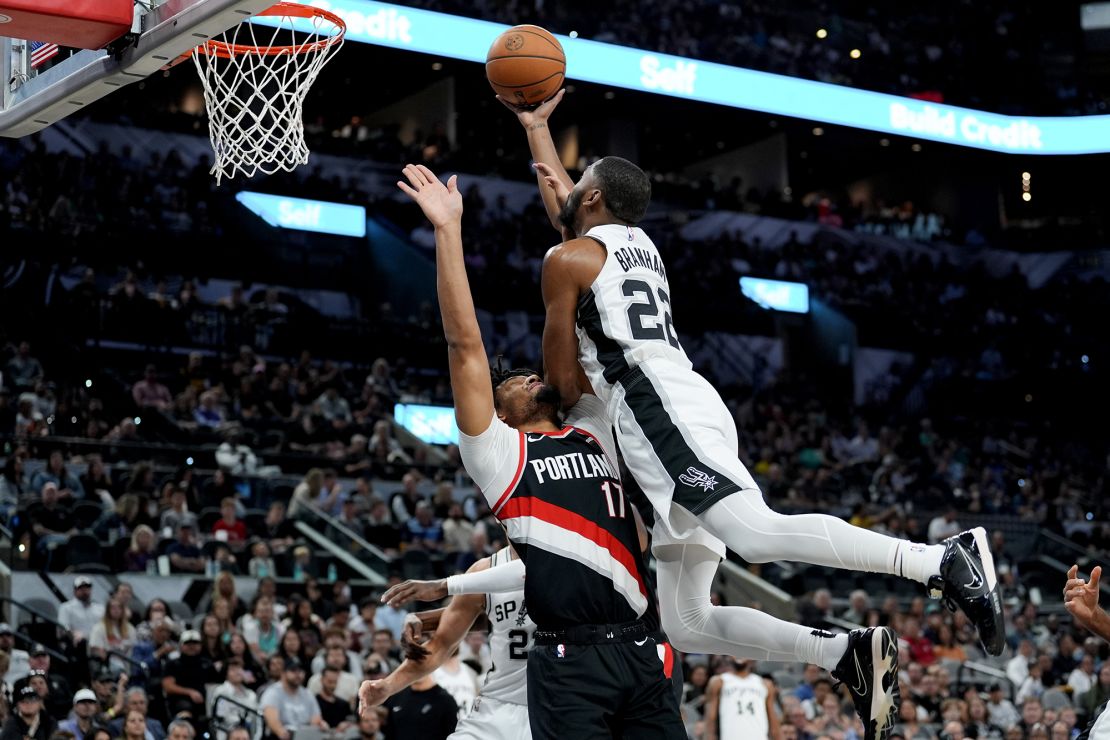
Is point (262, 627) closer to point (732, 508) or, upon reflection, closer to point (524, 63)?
point (524, 63)

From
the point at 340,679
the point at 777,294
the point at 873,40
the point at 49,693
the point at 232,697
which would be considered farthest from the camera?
the point at 873,40

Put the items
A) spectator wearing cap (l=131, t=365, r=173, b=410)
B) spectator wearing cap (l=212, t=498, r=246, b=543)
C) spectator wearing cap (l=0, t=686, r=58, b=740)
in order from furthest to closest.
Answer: spectator wearing cap (l=131, t=365, r=173, b=410) < spectator wearing cap (l=212, t=498, r=246, b=543) < spectator wearing cap (l=0, t=686, r=58, b=740)

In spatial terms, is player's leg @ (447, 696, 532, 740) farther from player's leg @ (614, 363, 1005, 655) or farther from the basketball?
the basketball

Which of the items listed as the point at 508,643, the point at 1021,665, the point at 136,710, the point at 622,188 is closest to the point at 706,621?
the point at 622,188

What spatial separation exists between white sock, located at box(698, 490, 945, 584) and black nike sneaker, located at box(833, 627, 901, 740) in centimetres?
24

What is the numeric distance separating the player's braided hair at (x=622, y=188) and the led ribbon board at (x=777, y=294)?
22.2m

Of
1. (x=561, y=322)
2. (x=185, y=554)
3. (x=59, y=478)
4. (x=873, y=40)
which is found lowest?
(x=185, y=554)

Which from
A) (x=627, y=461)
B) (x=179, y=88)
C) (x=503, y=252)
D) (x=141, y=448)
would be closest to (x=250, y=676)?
(x=141, y=448)

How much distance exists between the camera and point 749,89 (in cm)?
2641

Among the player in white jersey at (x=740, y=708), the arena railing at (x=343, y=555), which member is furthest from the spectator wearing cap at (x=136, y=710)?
the player in white jersey at (x=740, y=708)

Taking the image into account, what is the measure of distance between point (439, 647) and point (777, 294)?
73.7ft

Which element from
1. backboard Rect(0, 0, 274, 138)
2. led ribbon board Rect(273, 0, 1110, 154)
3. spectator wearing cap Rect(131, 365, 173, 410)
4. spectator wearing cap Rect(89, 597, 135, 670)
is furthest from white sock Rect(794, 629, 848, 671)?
led ribbon board Rect(273, 0, 1110, 154)

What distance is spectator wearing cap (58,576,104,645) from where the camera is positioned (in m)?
12.1

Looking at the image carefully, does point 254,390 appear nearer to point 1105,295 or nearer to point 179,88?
point 179,88
